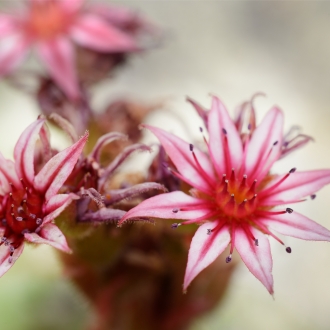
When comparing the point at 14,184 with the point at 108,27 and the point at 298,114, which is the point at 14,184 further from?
the point at 298,114

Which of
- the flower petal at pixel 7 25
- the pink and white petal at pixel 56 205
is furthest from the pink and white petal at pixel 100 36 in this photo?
the pink and white petal at pixel 56 205

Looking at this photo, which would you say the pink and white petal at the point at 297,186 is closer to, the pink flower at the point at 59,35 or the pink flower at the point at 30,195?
the pink flower at the point at 30,195

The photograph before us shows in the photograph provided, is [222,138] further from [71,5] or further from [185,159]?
[71,5]

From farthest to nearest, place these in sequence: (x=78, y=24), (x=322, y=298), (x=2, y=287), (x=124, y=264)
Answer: (x=322, y=298), (x=2, y=287), (x=78, y=24), (x=124, y=264)

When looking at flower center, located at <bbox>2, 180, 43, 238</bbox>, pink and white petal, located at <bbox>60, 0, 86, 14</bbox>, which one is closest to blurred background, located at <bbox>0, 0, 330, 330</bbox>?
pink and white petal, located at <bbox>60, 0, 86, 14</bbox>

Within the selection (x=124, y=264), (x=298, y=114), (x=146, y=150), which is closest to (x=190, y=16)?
(x=298, y=114)

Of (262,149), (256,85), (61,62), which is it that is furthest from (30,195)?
(256,85)

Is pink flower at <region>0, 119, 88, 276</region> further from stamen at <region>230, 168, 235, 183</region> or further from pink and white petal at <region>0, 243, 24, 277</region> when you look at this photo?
stamen at <region>230, 168, 235, 183</region>
